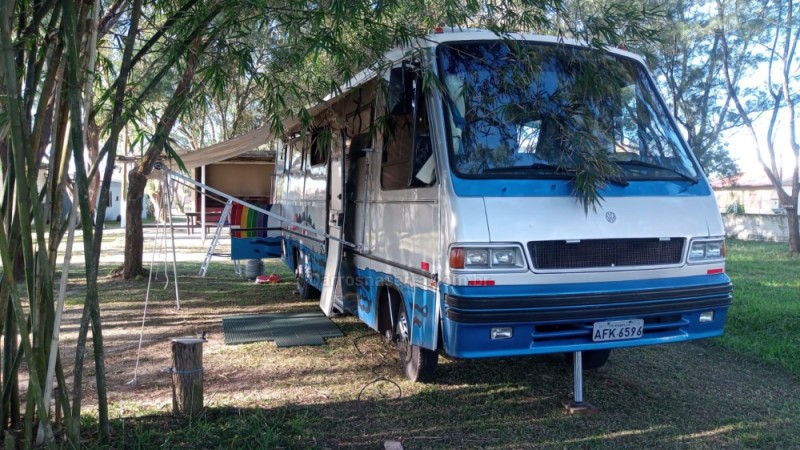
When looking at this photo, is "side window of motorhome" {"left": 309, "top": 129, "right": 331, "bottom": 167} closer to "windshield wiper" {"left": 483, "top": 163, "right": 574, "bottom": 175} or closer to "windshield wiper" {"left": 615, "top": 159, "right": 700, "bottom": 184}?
"windshield wiper" {"left": 483, "top": 163, "right": 574, "bottom": 175}

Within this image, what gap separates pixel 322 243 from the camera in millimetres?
7652

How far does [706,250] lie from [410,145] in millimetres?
2339

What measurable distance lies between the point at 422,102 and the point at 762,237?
22.7 m

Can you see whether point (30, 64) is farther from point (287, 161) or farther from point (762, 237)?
point (762, 237)

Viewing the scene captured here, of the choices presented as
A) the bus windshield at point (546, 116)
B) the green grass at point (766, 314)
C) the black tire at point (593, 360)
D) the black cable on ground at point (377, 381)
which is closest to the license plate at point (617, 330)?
the bus windshield at point (546, 116)

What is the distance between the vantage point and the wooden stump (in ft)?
15.0

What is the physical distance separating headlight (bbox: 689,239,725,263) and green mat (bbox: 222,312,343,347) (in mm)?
3854

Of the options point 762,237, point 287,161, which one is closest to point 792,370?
point 287,161

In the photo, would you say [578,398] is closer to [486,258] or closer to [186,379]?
[486,258]

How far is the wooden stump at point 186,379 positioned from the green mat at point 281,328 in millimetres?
2392

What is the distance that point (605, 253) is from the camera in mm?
4641

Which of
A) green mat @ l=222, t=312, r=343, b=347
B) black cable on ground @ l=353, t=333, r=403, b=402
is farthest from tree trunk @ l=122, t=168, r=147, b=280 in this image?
black cable on ground @ l=353, t=333, r=403, b=402

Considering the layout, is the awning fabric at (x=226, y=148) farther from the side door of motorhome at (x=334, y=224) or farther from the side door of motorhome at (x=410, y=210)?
the side door of motorhome at (x=410, y=210)

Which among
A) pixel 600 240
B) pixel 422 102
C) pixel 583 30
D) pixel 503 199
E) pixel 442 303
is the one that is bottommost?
pixel 442 303
